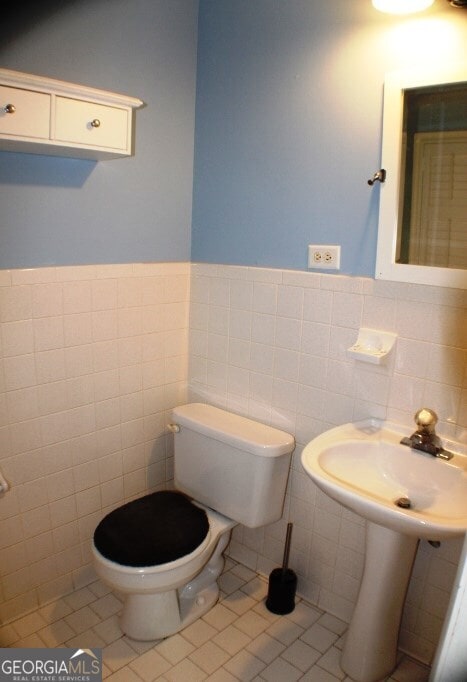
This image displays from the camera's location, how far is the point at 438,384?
4.99 feet

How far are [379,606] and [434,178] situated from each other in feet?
4.41

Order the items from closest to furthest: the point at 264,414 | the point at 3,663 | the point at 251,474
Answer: the point at 3,663, the point at 251,474, the point at 264,414

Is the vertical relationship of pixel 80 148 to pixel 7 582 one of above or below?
above

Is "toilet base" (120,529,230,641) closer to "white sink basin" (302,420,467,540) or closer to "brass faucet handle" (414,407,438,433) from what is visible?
"white sink basin" (302,420,467,540)

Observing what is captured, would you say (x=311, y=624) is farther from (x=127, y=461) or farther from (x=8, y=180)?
(x=8, y=180)

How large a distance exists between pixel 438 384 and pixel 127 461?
129 centimetres

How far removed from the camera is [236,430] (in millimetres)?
1890

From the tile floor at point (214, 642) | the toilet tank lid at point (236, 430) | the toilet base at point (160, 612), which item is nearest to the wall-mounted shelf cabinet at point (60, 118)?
the toilet tank lid at point (236, 430)

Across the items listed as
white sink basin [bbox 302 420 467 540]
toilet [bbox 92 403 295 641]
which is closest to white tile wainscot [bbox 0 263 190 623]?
toilet [bbox 92 403 295 641]

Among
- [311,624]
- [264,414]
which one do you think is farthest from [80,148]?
[311,624]

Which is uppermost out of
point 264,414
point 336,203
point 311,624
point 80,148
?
point 80,148

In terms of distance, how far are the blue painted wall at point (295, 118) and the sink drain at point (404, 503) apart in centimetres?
72

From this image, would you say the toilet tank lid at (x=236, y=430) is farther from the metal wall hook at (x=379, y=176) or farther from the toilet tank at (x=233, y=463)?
the metal wall hook at (x=379, y=176)

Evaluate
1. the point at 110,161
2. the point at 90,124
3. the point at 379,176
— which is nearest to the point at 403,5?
the point at 379,176
